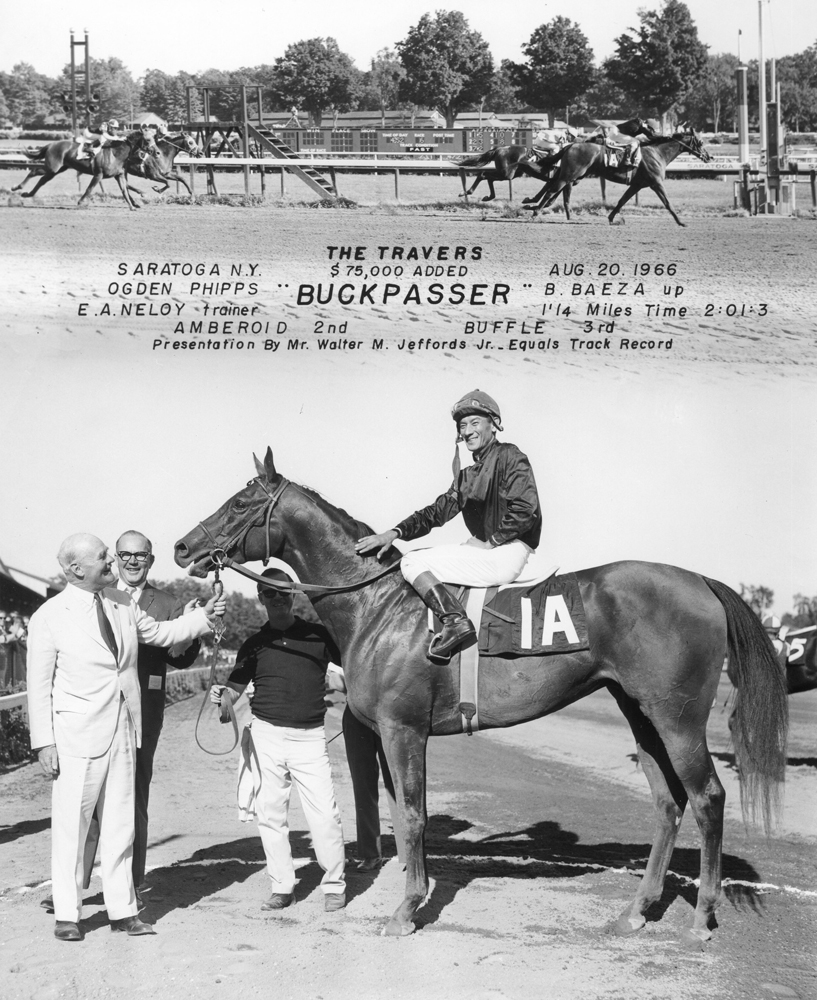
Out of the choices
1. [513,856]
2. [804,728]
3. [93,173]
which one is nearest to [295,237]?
[93,173]

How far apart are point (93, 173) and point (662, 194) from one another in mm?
4990

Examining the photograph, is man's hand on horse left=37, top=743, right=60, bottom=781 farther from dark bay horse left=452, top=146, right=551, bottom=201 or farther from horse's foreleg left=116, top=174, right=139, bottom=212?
dark bay horse left=452, top=146, right=551, bottom=201

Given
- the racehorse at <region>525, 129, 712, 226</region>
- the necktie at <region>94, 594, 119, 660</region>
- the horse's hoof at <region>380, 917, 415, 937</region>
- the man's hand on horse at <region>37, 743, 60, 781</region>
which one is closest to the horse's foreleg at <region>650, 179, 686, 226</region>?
the racehorse at <region>525, 129, 712, 226</region>

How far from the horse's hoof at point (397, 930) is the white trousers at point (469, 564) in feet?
5.23

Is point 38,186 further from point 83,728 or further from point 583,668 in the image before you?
point 583,668

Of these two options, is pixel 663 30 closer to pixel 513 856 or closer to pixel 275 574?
pixel 275 574

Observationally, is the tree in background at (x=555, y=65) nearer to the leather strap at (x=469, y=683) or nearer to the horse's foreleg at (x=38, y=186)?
the horse's foreleg at (x=38, y=186)

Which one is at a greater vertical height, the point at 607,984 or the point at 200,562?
the point at 200,562

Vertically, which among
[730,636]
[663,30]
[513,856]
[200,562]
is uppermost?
[663,30]

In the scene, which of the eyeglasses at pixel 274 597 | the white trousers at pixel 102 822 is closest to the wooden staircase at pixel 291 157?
the eyeglasses at pixel 274 597

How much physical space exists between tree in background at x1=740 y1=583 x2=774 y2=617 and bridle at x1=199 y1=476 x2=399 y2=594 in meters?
5.30

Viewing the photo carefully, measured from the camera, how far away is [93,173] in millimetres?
9320

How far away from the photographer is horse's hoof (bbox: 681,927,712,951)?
15.9ft

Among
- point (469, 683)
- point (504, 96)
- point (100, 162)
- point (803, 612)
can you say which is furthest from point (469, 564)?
point (803, 612)
